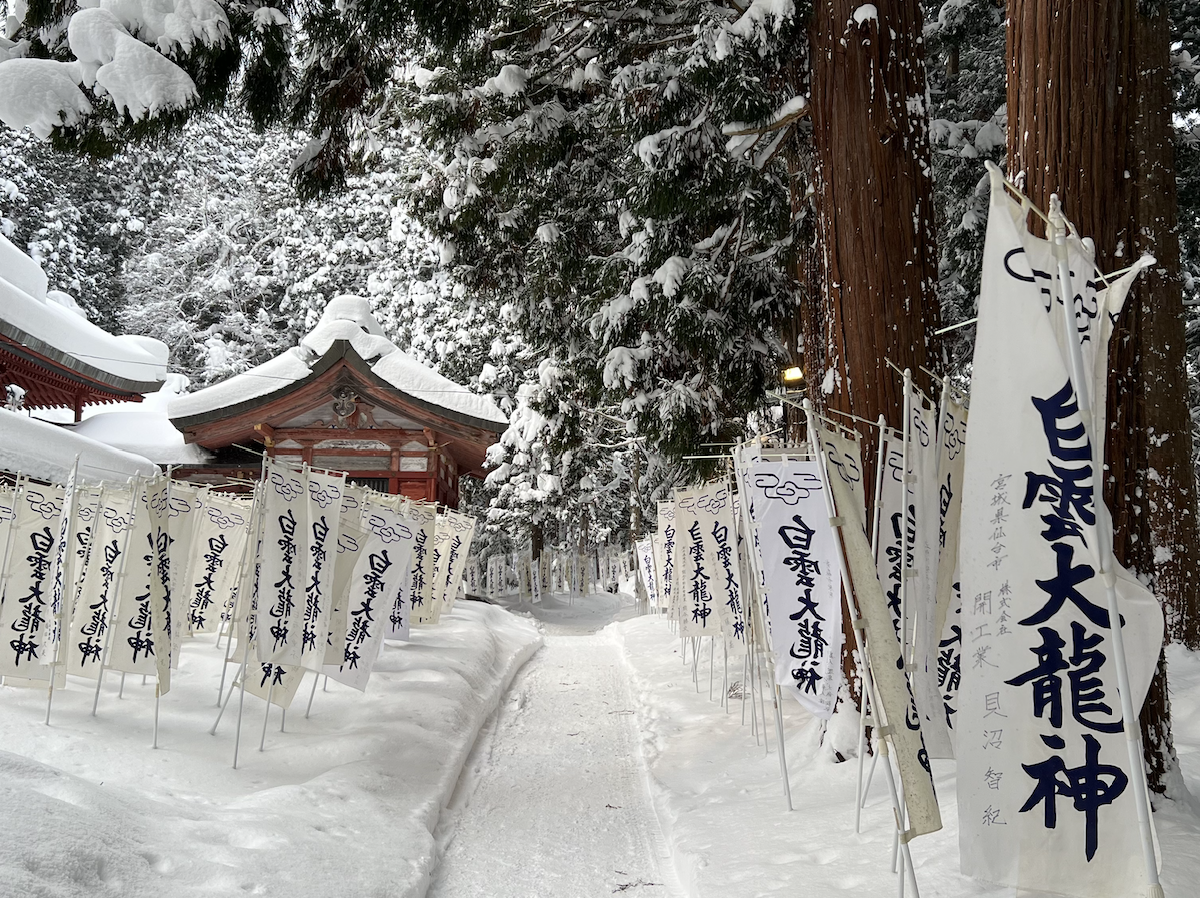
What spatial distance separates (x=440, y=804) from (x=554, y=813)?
30.9 inches

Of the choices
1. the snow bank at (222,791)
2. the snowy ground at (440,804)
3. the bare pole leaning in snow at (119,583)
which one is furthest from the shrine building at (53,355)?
the bare pole leaning in snow at (119,583)

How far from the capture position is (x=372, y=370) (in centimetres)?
1418

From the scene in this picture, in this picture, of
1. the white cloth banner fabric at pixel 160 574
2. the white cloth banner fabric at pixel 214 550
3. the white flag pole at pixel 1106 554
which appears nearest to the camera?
the white flag pole at pixel 1106 554

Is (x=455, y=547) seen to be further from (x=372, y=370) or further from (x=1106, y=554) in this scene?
(x=1106, y=554)

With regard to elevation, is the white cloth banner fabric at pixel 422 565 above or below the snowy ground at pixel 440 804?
above

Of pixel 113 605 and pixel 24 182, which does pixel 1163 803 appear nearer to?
pixel 113 605

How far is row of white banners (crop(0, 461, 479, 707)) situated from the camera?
5898 mm

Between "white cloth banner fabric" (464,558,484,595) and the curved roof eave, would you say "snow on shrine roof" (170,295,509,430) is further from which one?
"white cloth banner fabric" (464,558,484,595)

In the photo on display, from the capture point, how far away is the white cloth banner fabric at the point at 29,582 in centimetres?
601

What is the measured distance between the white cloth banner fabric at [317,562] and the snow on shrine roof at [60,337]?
23.9 ft

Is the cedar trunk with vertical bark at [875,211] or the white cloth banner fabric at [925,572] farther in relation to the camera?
the cedar trunk with vertical bark at [875,211]

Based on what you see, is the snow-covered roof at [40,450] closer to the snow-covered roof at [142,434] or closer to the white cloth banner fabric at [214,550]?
the white cloth banner fabric at [214,550]

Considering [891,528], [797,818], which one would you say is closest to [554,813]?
[797,818]

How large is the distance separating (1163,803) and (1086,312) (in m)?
2.46
